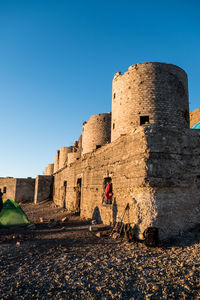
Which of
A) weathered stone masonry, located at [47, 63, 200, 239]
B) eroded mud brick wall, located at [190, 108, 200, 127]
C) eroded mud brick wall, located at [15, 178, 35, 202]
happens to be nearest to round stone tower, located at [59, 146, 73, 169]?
eroded mud brick wall, located at [15, 178, 35, 202]

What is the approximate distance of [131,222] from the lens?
18.8 ft

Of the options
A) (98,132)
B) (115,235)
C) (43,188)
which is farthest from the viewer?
(43,188)

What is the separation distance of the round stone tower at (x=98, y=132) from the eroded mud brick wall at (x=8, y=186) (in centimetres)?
890

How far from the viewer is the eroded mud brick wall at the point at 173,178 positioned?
5324 millimetres

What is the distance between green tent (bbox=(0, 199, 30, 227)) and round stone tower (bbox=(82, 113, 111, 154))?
11359mm

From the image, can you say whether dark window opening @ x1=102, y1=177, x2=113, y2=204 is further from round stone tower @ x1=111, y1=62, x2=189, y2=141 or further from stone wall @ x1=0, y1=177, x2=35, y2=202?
stone wall @ x1=0, y1=177, x2=35, y2=202

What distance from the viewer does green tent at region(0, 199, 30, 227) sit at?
25.7 feet

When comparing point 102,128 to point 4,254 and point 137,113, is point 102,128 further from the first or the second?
point 4,254

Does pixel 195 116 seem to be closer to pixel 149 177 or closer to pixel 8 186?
pixel 149 177

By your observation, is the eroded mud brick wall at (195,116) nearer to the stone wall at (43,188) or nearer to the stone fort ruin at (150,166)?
the stone fort ruin at (150,166)

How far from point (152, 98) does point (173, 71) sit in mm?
2235

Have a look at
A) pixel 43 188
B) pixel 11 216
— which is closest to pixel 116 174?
pixel 11 216

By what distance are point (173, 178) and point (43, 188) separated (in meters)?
16.6

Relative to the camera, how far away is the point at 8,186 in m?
22.8
